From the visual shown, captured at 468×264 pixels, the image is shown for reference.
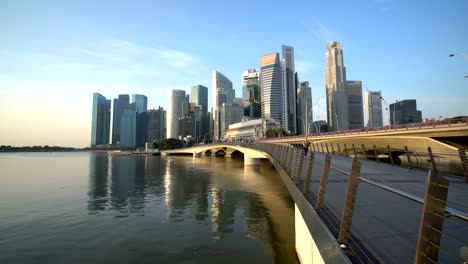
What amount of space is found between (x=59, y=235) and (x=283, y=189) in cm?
1967

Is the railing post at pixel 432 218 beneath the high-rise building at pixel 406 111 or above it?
beneath

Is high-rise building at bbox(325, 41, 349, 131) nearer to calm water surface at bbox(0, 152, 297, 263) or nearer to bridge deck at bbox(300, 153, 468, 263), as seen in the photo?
calm water surface at bbox(0, 152, 297, 263)

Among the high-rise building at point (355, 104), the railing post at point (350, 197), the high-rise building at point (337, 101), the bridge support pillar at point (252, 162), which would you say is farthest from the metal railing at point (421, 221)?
the high-rise building at point (355, 104)

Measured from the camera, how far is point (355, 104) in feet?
506

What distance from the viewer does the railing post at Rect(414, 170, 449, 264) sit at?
2316mm

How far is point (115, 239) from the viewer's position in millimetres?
12422

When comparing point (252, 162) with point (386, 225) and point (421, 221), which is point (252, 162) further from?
point (421, 221)

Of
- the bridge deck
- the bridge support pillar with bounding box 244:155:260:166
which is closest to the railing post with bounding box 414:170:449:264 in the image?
the bridge deck

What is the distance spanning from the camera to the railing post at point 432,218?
2316 mm

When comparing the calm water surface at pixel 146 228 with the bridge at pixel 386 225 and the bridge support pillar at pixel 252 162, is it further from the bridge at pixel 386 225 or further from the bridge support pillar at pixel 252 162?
the bridge support pillar at pixel 252 162

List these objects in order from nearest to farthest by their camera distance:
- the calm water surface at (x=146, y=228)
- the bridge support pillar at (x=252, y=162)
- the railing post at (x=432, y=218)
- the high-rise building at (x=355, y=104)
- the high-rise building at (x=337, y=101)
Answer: the railing post at (x=432, y=218) < the calm water surface at (x=146, y=228) < the bridge support pillar at (x=252, y=162) < the high-rise building at (x=337, y=101) < the high-rise building at (x=355, y=104)

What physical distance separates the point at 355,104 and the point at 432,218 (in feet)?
544

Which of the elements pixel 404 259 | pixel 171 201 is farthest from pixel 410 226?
pixel 171 201

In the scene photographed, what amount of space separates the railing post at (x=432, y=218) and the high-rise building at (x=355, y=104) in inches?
6259
